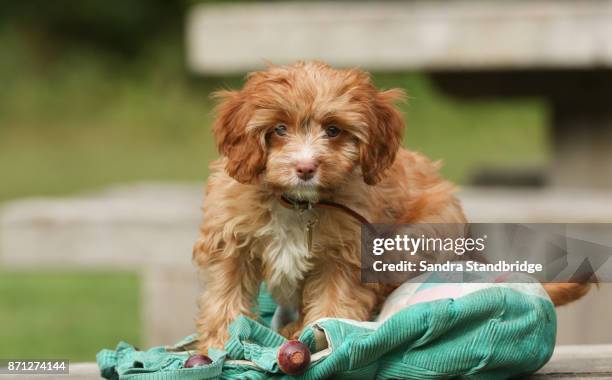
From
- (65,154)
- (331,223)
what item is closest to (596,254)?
(331,223)

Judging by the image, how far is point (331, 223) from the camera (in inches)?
114

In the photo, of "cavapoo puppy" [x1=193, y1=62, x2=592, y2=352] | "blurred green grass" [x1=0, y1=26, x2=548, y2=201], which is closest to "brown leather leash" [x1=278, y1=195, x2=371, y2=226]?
"cavapoo puppy" [x1=193, y1=62, x2=592, y2=352]

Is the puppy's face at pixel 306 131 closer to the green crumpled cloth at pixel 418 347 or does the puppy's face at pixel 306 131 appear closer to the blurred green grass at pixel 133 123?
the green crumpled cloth at pixel 418 347

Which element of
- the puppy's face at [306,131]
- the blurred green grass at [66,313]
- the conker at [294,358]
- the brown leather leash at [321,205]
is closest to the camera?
the conker at [294,358]

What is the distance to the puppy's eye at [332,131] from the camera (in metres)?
2.76

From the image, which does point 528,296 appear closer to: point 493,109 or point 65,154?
point 65,154

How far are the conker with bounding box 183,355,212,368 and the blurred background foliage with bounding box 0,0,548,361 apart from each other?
8285 mm

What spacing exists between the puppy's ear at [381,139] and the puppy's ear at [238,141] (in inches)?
10.0

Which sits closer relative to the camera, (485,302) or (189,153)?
(485,302)

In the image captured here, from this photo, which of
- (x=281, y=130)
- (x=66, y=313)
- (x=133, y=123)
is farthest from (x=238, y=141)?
(x=133, y=123)

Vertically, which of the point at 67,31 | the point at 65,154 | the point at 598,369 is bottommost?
the point at 598,369

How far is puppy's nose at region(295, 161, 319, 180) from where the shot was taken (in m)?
2.67

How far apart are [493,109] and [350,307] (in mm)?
14730

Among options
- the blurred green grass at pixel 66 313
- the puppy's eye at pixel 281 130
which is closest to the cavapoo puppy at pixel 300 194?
the puppy's eye at pixel 281 130
